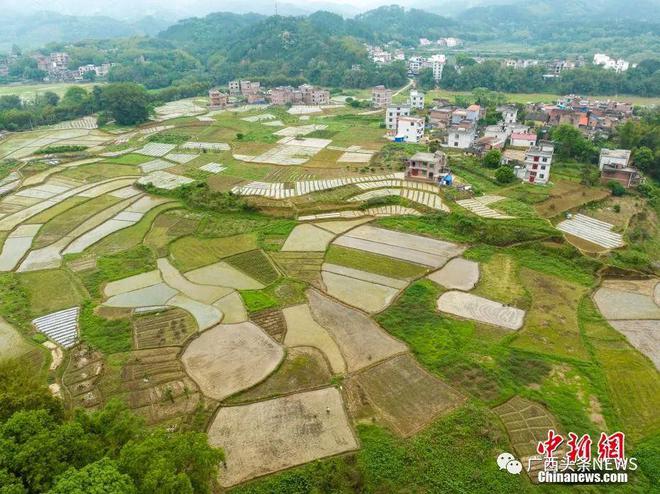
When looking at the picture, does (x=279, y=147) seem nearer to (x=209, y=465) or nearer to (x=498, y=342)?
(x=498, y=342)

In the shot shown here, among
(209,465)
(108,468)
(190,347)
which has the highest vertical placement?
(108,468)

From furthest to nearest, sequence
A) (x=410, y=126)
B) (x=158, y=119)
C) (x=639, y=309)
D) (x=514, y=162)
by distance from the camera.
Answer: (x=158, y=119) → (x=410, y=126) → (x=514, y=162) → (x=639, y=309)

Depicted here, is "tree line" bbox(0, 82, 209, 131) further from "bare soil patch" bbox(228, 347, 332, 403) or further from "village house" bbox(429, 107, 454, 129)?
"bare soil patch" bbox(228, 347, 332, 403)

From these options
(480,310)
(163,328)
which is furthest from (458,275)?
(163,328)

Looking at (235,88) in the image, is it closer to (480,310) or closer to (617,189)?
(617,189)

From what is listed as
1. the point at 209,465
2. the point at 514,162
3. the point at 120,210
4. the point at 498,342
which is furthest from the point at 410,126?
the point at 209,465

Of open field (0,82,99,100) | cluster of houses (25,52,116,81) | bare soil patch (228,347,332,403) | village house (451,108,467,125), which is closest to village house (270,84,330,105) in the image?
village house (451,108,467,125)
